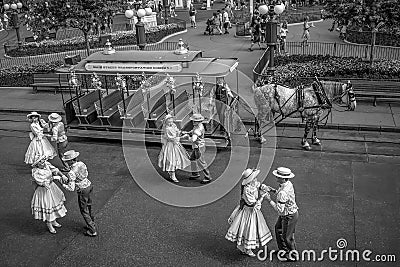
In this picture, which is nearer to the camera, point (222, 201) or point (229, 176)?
point (222, 201)

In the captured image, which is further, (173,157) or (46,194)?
(173,157)

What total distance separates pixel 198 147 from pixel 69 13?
1317 centimetres

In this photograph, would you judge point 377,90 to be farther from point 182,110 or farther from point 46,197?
point 46,197

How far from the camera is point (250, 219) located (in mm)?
8617

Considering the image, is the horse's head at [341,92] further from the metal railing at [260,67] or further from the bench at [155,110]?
the bench at [155,110]

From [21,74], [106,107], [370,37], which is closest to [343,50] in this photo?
[370,37]

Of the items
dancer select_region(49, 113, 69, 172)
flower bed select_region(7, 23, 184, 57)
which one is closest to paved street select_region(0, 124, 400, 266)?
dancer select_region(49, 113, 69, 172)

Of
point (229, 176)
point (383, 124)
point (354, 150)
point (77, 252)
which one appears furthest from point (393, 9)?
point (77, 252)

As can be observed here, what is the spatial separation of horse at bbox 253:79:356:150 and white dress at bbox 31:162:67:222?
675 centimetres

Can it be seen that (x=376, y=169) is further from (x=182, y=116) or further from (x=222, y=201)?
(x=182, y=116)

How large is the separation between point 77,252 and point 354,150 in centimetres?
857

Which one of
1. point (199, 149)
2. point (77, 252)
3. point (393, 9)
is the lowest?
point (77, 252)

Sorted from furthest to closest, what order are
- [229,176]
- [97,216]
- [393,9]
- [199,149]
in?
1. [393,9]
2. [229,176]
3. [199,149]
4. [97,216]

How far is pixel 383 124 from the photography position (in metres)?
15.1
